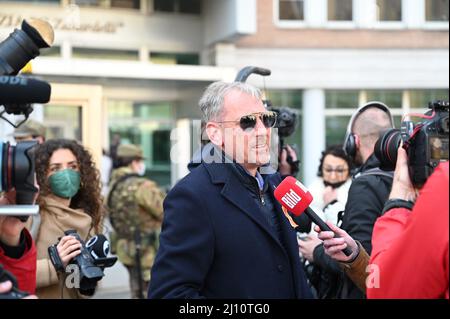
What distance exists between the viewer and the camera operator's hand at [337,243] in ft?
8.71

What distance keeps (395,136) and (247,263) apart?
798 millimetres

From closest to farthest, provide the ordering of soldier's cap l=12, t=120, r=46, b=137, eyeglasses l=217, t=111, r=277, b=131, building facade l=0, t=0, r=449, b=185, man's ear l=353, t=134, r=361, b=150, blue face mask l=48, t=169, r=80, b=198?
eyeglasses l=217, t=111, r=277, b=131 < blue face mask l=48, t=169, r=80, b=198 < man's ear l=353, t=134, r=361, b=150 < soldier's cap l=12, t=120, r=46, b=137 < building facade l=0, t=0, r=449, b=185

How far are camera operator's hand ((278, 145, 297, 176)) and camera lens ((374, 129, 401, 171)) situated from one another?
2188 millimetres

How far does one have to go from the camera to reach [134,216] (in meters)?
6.79

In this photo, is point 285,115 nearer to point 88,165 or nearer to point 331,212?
point 331,212

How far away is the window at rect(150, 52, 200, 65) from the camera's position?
1479cm

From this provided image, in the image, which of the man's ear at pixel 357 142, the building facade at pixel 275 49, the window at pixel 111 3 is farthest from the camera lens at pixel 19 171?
the window at pixel 111 3

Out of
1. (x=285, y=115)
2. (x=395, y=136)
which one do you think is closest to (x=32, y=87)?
(x=395, y=136)

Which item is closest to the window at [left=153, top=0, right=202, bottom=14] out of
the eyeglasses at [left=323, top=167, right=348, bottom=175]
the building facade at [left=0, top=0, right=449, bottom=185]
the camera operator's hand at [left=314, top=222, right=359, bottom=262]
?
the building facade at [left=0, top=0, right=449, bottom=185]

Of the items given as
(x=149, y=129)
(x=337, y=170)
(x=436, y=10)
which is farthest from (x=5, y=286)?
(x=436, y=10)

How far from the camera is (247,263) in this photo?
8.52 feet

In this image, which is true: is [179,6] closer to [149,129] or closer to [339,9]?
[149,129]

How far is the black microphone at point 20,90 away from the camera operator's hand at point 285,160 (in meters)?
2.99

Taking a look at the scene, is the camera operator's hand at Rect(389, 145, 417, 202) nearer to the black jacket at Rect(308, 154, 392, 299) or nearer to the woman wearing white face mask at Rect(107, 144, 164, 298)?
the black jacket at Rect(308, 154, 392, 299)
